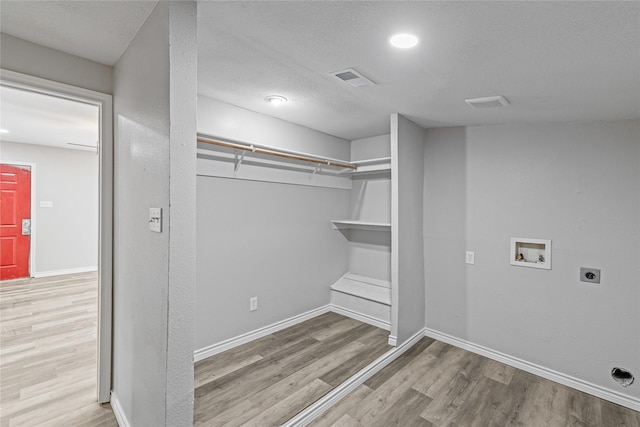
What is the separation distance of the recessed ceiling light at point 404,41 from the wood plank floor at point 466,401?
7.62ft

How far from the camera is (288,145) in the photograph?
3287mm

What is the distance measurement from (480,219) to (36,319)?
16.7ft

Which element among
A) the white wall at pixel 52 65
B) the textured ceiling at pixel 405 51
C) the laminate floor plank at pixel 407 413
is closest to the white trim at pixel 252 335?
the laminate floor plank at pixel 407 413

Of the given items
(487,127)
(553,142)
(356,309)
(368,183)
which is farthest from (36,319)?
(553,142)

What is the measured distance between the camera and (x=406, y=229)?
307 centimetres

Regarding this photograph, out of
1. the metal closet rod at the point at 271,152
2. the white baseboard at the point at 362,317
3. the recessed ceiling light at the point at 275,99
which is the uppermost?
the recessed ceiling light at the point at 275,99

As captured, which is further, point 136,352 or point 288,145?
point 288,145

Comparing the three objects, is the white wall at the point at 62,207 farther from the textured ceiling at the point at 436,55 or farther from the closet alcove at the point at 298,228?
the textured ceiling at the point at 436,55

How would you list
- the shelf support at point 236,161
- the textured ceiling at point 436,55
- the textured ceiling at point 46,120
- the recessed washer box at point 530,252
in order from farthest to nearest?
the textured ceiling at point 46,120, the shelf support at point 236,161, the recessed washer box at point 530,252, the textured ceiling at point 436,55

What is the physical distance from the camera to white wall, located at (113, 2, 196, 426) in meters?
1.31

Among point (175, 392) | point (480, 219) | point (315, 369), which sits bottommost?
point (315, 369)

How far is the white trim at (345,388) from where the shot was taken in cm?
201

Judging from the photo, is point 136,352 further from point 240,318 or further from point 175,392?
point 240,318

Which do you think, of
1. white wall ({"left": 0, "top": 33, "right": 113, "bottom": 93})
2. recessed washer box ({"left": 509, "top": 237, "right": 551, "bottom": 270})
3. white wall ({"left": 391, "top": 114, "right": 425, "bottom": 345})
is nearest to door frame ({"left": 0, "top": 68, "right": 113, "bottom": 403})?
white wall ({"left": 0, "top": 33, "right": 113, "bottom": 93})
